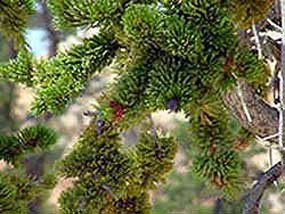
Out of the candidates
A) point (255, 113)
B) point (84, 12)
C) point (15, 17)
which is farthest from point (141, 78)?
point (255, 113)

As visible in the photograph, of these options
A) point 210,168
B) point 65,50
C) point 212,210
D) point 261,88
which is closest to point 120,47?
point 65,50

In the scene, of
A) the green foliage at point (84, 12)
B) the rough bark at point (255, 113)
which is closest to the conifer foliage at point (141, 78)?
the green foliage at point (84, 12)

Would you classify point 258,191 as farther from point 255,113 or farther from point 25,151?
point 25,151

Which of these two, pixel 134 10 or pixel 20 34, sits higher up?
pixel 20 34

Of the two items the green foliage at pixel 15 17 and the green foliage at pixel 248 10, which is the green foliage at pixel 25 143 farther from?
the green foliage at pixel 248 10

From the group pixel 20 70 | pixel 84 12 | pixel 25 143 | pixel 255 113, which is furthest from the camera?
pixel 255 113

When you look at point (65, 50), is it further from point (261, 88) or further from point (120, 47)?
point (261, 88)

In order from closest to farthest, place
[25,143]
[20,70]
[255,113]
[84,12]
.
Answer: [84,12] < [20,70] < [25,143] < [255,113]
